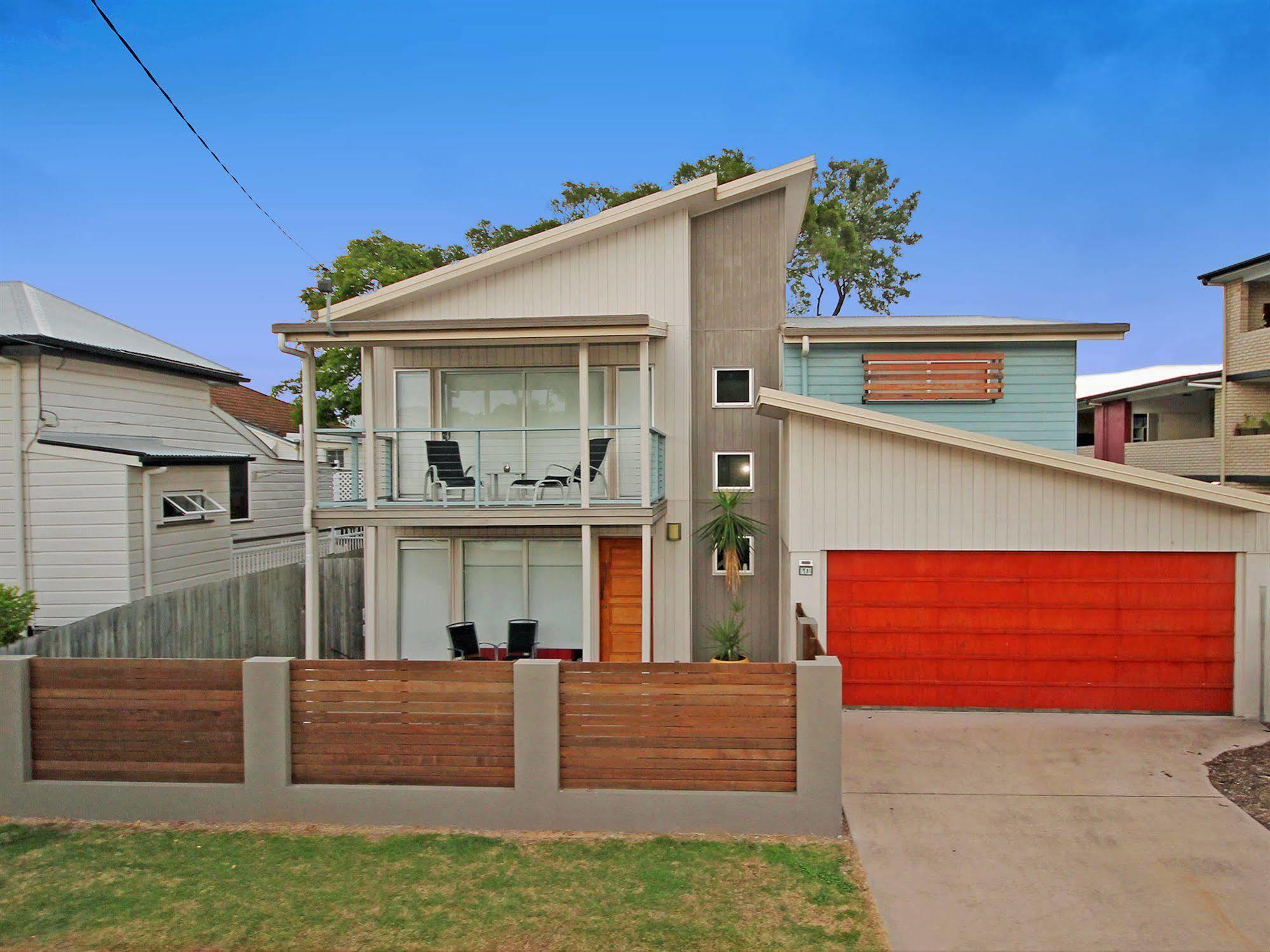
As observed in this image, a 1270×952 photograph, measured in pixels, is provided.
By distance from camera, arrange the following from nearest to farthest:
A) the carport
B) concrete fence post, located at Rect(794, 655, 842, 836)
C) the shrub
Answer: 1. concrete fence post, located at Rect(794, 655, 842, 836)
2. the shrub
3. the carport

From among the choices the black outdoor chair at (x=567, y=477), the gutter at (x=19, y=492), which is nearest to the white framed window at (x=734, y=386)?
the black outdoor chair at (x=567, y=477)

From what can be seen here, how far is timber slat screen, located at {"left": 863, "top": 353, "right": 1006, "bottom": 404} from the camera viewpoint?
36.4ft

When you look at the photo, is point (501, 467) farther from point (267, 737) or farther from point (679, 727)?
point (679, 727)

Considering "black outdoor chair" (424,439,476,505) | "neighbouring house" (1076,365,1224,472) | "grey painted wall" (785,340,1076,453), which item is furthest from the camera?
"neighbouring house" (1076,365,1224,472)

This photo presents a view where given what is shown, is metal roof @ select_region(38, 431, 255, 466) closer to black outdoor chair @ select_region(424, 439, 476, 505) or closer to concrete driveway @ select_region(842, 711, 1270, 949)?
black outdoor chair @ select_region(424, 439, 476, 505)

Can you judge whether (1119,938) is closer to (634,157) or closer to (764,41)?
(764,41)

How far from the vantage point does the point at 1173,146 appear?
2762 cm

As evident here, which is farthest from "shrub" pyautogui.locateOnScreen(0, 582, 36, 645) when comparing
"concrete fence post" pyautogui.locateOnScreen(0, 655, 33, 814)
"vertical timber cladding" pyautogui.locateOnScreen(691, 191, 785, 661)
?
"vertical timber cladding" pyautogui.locateOnScreen(691, 191, 785, 661)

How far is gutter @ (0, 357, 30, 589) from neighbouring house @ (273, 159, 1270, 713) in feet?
15.1

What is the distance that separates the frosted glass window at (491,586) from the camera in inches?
435

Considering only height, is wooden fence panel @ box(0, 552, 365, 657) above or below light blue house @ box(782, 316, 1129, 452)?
below

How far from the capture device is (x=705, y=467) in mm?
11133

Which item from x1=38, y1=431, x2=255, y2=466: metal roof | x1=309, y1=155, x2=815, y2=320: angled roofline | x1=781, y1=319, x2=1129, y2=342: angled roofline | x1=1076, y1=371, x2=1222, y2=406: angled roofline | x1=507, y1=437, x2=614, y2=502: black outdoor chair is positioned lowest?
x1=507, y1=437, x2=614, y2=502: black outdoor chair

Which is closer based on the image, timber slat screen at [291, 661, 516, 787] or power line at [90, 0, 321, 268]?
timber slat screen at [291, 661, 516, 787]
